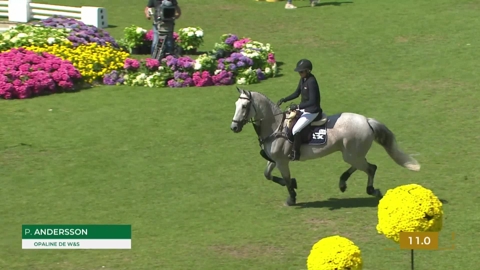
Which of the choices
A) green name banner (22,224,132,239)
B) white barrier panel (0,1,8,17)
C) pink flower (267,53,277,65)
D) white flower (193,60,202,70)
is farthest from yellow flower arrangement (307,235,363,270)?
white barrier panel (0,1,8,17)

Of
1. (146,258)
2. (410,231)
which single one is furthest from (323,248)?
(146,258)

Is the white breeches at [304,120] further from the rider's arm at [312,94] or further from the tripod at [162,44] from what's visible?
the tripod at [162,44]

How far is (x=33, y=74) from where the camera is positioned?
75.6 feet

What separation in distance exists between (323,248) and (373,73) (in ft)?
49.5

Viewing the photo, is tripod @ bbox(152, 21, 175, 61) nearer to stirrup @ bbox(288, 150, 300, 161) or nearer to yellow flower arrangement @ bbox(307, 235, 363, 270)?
stirrup @ bbox(288, 150, 300, 161)

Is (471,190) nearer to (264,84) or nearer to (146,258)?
(146,258)

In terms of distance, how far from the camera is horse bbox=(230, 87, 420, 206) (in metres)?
15.4

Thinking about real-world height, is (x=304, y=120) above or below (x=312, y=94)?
below

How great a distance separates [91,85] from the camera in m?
24.0

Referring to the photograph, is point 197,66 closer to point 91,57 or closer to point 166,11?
point 166,11

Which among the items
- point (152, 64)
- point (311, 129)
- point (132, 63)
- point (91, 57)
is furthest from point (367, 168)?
point (91, 57)

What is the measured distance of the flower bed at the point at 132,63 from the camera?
23.7 m

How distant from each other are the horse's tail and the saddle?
797 millimetres

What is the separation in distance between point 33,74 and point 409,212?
14527mm
